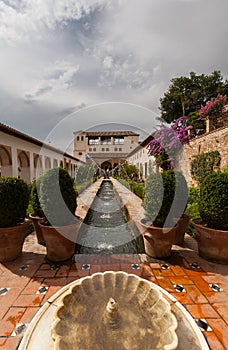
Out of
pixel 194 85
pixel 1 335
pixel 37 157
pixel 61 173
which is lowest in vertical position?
A: pixel 1 335

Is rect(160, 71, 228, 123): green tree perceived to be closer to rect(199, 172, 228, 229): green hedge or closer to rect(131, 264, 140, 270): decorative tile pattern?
rect(199, 172, 228, 229): green hedge

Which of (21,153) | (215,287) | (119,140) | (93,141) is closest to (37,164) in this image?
(21,153)

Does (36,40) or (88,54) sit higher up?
(88,54)

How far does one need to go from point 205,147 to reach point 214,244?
771 cm

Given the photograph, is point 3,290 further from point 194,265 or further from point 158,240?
point 194,265

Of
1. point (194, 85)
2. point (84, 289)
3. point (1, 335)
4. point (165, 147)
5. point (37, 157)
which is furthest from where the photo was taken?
point (194, 85)

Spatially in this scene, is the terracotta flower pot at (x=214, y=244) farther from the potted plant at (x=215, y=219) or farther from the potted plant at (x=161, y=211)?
the potted plant at (x=161, y=211)

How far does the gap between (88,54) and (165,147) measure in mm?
7657

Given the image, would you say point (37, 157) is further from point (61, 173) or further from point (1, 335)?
point (1, 335)

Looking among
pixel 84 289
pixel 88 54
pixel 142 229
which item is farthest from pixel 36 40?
pixel 84 289

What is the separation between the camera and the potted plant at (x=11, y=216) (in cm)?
281

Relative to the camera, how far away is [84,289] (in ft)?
4.84

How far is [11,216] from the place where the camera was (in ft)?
9.42

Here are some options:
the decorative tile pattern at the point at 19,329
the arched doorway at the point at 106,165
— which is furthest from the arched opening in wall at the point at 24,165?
the arched doorway at the point at 106,165
